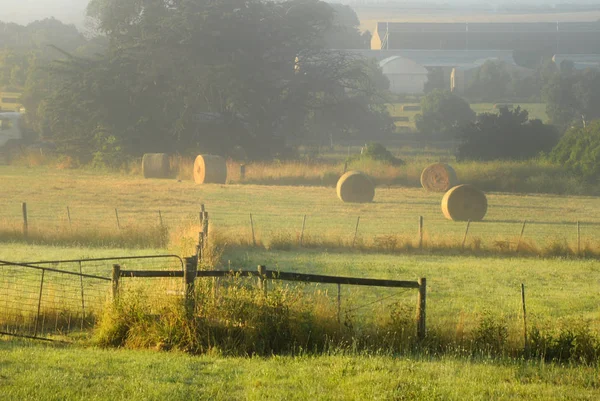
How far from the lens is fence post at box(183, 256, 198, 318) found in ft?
Answer: 42.8

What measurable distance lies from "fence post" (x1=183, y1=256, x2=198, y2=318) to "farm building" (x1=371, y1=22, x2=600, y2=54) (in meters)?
144

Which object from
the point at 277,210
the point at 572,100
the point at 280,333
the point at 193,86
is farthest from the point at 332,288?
the point at 572,100

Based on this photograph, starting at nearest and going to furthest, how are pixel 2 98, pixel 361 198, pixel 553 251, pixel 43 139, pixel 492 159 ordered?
1. pixel 553 251
2. pixel 361 198
3. pixel 492 159
4. pixel 43 139
5. pixel 2 98

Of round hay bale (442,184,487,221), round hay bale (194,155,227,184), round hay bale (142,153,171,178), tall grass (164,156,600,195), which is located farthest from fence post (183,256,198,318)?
A: round hay bale (142,153,171,178)

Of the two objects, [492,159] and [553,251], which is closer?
[553,251]

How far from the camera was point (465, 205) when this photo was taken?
3747 centimetres

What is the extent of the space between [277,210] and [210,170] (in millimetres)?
12082

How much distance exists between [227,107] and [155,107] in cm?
492

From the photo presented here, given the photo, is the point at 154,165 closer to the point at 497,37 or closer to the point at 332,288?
the point at 332,288

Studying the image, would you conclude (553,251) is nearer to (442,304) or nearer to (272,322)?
(442,304)

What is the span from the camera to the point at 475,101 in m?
107

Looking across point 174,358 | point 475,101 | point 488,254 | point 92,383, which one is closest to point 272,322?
point 174,358

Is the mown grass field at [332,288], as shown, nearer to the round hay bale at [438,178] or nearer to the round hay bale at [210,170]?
the round hay bale at [438,178]

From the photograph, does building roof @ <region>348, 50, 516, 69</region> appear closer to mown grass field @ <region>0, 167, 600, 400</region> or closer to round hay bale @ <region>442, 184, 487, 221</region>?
mown grass field @ <region>0, 167, 600, 400</region>
